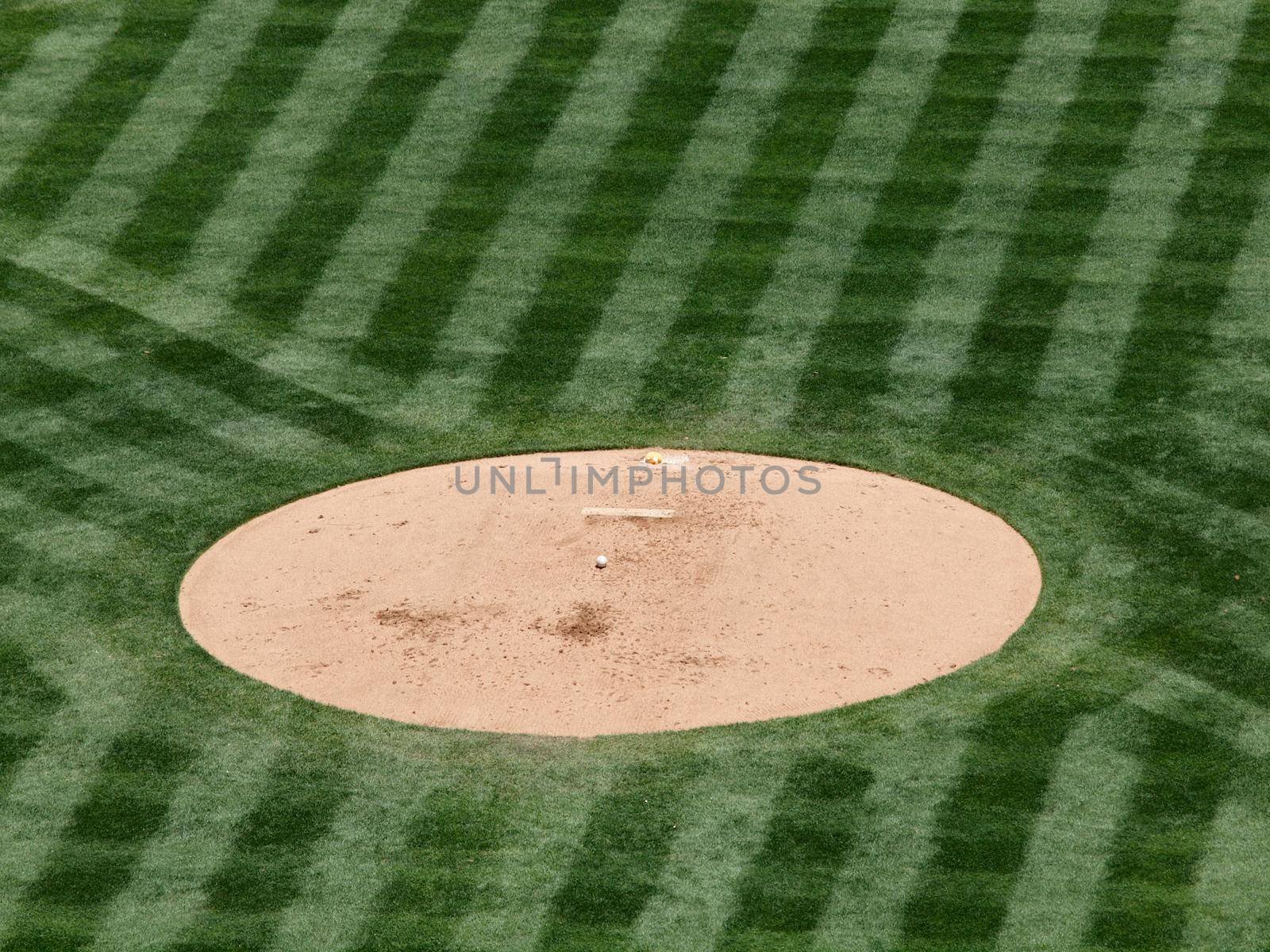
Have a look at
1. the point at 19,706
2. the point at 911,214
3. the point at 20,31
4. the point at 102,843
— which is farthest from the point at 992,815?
the point at 20,31

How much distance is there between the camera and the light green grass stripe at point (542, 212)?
63.8ft

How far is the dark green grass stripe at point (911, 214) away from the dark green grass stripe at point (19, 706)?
8003 mm

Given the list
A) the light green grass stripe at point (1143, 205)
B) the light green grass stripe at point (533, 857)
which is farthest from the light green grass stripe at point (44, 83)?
the light green grass stripe at point (533, 857)

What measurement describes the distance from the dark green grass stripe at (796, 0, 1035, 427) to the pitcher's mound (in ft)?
6.92

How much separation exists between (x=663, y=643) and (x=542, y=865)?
2.78 m

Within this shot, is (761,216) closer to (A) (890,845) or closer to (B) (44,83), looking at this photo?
(B) (44,83)

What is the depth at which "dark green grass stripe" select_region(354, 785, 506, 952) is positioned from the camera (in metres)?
11.6

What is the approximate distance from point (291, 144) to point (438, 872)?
13.5 metres

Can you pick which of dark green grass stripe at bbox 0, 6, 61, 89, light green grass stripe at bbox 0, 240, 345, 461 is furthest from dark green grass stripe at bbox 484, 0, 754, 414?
dark green grass stripe at bbox 0, 6, 61, 89

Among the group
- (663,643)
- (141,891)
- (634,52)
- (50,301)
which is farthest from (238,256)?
(141,891)

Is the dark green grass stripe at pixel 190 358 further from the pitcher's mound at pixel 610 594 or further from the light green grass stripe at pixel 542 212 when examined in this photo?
the pitcher's mound at pixel 610 594

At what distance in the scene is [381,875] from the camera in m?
12.2

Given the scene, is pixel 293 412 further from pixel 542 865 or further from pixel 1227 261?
pixel 1227 261

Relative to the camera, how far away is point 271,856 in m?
12.4
